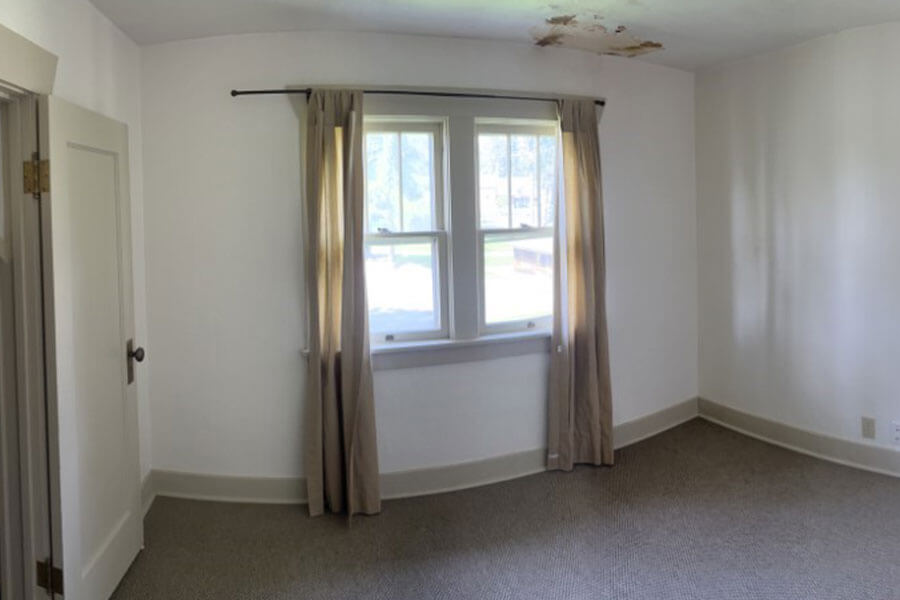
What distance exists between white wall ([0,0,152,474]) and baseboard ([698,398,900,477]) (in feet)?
12.0

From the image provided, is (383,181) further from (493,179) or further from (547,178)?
(547,178)

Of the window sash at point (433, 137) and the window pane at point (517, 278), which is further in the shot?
the window pane at point (517, 278)

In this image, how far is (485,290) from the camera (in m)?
3.38

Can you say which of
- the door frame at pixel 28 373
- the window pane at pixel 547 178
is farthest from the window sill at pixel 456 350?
the door frame at pixel 28 373

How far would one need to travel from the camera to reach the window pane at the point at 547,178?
11.4 feet

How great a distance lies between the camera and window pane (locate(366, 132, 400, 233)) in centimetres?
314

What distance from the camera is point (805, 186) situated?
3557mm

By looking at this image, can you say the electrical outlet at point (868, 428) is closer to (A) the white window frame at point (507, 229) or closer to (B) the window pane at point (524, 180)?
(A) the white window frame at point (507, 229)

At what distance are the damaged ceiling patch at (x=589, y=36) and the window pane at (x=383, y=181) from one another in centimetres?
97

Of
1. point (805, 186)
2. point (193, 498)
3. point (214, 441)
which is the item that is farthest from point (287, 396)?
point (805, 186)

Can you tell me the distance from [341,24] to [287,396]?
1924 millimetres

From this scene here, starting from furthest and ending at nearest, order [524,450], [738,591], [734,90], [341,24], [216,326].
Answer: [734,90]
[524,450]
[216,326]
[341,24]
[738,591]

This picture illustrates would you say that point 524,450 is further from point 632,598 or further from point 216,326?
point 216,326

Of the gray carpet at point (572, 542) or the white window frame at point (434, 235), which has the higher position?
the white window frame at point (434, 235)
